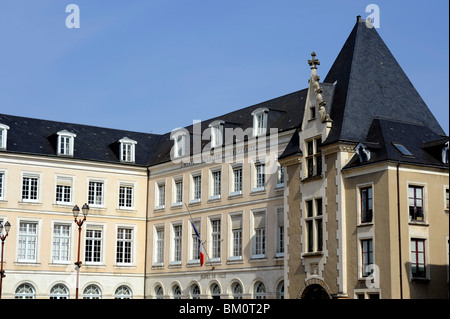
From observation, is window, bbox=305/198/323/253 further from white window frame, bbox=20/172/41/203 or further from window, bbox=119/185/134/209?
white window frame, bbox=20/172/41/203

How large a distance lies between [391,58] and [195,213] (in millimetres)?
16686

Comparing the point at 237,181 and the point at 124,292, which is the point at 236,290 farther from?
the point at 124,292

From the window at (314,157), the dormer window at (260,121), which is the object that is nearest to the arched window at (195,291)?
the dormer window at (260,121)

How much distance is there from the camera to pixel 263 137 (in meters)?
47.4

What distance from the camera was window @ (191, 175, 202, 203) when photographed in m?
53.2

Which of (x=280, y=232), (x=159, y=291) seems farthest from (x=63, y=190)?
(x=280, y=232)

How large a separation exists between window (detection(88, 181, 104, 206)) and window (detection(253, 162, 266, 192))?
43.3 feet

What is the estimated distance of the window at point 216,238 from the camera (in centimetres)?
5088

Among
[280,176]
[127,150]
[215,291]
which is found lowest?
[215,291]

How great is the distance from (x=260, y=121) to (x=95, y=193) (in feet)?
45.3

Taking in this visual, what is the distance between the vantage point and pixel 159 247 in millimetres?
56906
